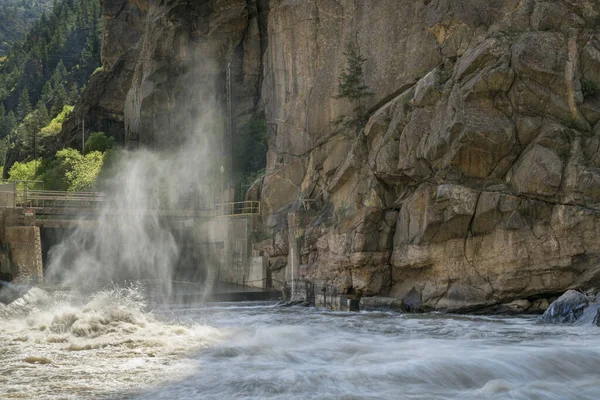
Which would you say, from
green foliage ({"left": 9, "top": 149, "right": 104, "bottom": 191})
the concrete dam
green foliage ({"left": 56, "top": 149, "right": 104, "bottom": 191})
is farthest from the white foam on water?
green foliage ({"left": 9, "top": 149, "right": 104, "bottom": 191})

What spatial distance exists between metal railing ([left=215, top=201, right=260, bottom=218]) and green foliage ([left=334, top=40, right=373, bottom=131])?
31.2 feet

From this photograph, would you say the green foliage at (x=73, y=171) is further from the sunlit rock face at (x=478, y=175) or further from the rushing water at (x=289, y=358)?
the rushing water at (x=289, y=358)

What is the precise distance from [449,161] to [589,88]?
6.27 meters

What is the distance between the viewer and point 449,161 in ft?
97.0

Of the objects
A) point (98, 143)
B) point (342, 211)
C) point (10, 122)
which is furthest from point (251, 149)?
point (10, 122)

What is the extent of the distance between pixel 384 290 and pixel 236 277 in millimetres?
16768

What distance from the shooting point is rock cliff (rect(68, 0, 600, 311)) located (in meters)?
27.3

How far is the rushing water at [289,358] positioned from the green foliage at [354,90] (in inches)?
700

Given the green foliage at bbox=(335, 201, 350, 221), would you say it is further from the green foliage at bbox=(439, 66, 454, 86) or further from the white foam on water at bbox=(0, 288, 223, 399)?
the white foam on water at bbox=(0, 288, 223, 399)

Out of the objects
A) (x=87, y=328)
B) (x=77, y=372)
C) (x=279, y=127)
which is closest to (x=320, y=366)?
(x=77, y=372)

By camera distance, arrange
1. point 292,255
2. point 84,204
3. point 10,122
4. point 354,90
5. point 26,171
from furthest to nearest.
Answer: point 10,122 → point 26,171 → point 84,204 → point 354,90 → point 292,255

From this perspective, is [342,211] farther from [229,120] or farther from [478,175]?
[229,120]

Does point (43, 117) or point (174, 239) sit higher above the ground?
point (43, 117)

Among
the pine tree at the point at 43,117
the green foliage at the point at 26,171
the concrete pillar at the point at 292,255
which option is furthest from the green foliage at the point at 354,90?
the pine tree at the point at 43,117
